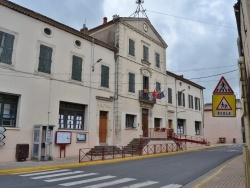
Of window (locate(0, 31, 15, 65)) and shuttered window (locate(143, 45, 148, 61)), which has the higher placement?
shuttered window (locate(143, 45, 148, 61))

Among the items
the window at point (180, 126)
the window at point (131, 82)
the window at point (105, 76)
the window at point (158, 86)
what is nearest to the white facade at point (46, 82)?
the window at point (105, 76)

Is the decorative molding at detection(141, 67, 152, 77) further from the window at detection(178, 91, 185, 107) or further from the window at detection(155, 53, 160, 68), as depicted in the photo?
the window at detection(178, 91, 185, 107)

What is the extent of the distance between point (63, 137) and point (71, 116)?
6.44 feet

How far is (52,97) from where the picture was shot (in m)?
15.7

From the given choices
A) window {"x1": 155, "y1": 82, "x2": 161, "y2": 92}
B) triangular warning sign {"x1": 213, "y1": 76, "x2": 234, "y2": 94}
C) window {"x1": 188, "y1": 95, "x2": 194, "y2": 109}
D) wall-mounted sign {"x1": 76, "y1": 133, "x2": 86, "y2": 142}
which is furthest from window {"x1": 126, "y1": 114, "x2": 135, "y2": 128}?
triangular warning sign {"x1": 213, "y1": 76, "x2": 234, "y2": 94}

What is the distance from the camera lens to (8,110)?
1390 cm

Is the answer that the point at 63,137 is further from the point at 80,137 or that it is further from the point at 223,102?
the point at 223,102

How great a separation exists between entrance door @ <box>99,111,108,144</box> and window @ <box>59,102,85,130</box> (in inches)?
67.6

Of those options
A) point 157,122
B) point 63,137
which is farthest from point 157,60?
point 63,137

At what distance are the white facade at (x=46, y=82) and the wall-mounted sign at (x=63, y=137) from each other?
1.49ft

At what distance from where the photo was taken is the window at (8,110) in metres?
13.6

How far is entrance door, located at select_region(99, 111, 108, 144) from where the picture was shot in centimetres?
1900

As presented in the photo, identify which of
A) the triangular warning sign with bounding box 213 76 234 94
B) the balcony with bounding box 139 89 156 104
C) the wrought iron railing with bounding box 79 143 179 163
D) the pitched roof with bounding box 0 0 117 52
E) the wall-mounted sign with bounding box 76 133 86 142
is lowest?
the wrought iron railing with bounding box 79 143 179 163

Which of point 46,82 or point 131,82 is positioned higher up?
point 131,82
